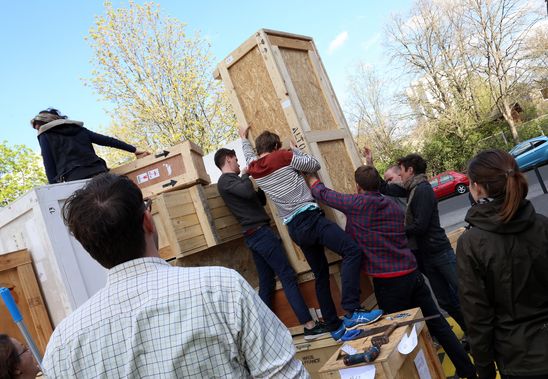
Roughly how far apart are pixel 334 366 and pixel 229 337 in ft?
6.90

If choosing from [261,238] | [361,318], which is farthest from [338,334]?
[261,238]

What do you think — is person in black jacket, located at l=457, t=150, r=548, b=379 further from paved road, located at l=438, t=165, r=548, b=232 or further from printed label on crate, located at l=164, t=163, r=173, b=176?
paved road, located at l=438, t=165, r=548, b=232

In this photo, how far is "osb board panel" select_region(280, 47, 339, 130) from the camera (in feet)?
17.4

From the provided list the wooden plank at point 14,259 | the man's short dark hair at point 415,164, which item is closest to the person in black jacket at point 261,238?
the man's short dark hair at point 415,164

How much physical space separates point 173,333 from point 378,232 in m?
3.15

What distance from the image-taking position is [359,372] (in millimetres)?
3256

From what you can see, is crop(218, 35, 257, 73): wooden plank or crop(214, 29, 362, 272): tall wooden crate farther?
crop(218, 35, 257, 73): wooden plank

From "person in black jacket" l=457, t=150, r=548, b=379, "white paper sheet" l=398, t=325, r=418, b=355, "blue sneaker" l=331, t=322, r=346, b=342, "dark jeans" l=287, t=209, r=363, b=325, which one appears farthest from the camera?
"dark jeans" l=287, t=209, r=363, b=325

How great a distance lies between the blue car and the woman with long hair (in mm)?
21953

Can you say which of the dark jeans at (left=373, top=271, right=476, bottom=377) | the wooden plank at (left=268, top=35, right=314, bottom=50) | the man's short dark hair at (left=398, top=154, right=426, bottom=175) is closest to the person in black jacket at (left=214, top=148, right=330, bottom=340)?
the dark jeans at (left=373, top=271, right=476, bottom=377)

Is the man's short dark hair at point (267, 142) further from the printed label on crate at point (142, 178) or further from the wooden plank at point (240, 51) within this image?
the printed label on crate at point (142, 178)

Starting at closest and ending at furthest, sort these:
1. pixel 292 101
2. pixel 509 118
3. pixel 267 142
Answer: pixel 267 142
pixel 292 101
pixel 509 118

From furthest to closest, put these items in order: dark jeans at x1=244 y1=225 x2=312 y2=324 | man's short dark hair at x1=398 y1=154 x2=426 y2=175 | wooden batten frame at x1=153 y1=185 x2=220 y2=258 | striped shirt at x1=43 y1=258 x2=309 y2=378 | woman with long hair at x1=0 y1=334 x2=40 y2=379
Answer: man's short dark hair at x1=398 y1=154 x2=426 y2=175, dark jeans at x1=244 y1=225 x2=312 y2=324, wooden batten frame at x1=153 y1=185 x2=220 y2=258, woman with long hair at x1=0 y1=334 x2=40 y2=379, striped shirt at x1=43 y1=258 x2=309 y2=378

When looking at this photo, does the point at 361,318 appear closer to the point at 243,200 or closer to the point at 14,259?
the point at 243,200
